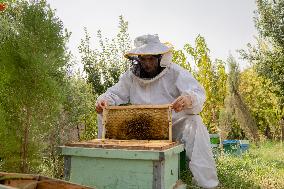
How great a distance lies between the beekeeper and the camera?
12.9ft

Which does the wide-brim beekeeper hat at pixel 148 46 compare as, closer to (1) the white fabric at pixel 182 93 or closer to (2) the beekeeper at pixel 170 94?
(2) the beekeeper at pixel 170 94

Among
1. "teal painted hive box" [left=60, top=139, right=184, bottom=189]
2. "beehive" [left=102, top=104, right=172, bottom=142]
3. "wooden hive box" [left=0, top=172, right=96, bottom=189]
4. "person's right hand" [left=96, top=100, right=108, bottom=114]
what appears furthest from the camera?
"person's right hand" [left=96, top=100, right=108, bottom=114]

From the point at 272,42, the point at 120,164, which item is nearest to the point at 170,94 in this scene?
the point at 120,164

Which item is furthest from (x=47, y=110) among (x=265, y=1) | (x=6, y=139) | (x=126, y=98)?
(x=265, y=1)

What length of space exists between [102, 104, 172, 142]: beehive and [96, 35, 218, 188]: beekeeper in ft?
0.52

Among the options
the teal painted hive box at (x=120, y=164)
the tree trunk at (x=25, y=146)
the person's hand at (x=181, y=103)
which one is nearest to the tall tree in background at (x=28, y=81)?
the tree trunk at (x=25, y=146)

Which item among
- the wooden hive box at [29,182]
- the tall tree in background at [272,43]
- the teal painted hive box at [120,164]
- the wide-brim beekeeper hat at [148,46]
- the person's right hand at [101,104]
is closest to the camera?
the wooden hive box at [29,182]

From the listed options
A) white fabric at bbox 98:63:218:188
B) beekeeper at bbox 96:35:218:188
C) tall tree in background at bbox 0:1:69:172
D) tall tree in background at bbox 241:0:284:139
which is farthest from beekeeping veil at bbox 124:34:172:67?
tall tree in background at bbox 241:0:284:139

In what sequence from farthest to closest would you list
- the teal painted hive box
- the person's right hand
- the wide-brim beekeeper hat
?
the wide-brim beekeeper hat, the person's right hand, the teal painted hive box

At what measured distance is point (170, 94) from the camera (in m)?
4.50

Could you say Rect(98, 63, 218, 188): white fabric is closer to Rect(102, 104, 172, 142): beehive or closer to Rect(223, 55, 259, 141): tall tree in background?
Rect(102, 104, 172, 142): beehive

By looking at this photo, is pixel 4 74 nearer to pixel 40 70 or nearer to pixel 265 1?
pixel 40 70

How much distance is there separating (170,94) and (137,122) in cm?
80

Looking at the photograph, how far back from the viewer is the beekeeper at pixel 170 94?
3939mm
